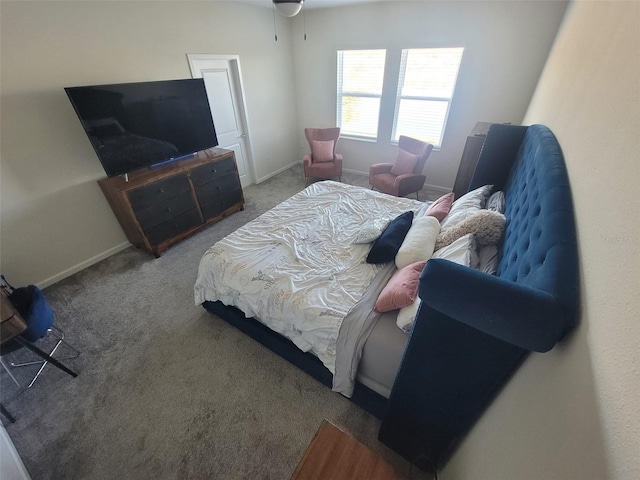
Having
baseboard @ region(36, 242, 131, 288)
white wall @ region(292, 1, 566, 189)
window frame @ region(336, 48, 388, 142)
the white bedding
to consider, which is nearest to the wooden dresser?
baseboard @ region(36, 242, 131, 288)

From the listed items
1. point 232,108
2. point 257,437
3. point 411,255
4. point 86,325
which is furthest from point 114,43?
point 257,437

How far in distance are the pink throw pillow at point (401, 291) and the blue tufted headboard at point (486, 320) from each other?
35cm

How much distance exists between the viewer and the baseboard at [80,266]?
2533 mm

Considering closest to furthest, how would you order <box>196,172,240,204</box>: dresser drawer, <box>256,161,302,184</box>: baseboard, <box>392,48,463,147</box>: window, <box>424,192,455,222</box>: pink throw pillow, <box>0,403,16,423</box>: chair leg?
<box>0,403,16,423</box>: chair leg < <box>424,192,455,222</box>: pink throw pillow < <box>196,172,240,204</box>: dresser drawer < <box>392,48,463,147</box>: window < <box>256,161,302,184</box>: baseboard

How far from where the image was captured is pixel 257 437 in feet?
4.82

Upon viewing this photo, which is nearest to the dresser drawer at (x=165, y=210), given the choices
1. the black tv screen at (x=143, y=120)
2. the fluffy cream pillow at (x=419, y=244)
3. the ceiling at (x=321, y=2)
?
the black tv screen at (x=143, y=120)

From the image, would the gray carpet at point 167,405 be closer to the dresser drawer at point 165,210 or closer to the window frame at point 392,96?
the dresser drawer at point 165,210

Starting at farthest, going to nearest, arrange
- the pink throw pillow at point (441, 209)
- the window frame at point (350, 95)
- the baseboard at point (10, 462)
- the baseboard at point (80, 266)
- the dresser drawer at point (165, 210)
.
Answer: the window frame at point (350, 95) < the dresser drawer at point (165, 210) < the baseboard at point (80, 266) < the pink throw pillow at point (441, 209) < the baseboard at point (10, 462)

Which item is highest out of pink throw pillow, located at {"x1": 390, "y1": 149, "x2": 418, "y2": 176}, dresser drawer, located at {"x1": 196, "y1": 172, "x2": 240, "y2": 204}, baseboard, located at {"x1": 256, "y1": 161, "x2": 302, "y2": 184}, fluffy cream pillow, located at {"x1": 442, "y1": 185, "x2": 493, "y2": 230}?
fluffy cream pillow, located at {"x1": 442, "y1": 185, "x2": 493, "y2": 230}

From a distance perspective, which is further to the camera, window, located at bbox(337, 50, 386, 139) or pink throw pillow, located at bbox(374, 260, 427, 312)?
window, located at bbox(337, 50, 386, 139)

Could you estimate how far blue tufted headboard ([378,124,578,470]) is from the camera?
2.17 feet

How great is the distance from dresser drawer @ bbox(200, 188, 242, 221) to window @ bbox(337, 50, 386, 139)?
7.71ft

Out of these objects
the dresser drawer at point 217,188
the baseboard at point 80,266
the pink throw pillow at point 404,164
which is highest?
the pink throw pillow at point 404,164

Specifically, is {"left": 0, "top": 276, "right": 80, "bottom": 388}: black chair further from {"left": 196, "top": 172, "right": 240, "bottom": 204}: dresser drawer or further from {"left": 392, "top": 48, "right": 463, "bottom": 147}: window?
{"left": 392, "top": 48, "right": 463, "bottom": 147}: window
